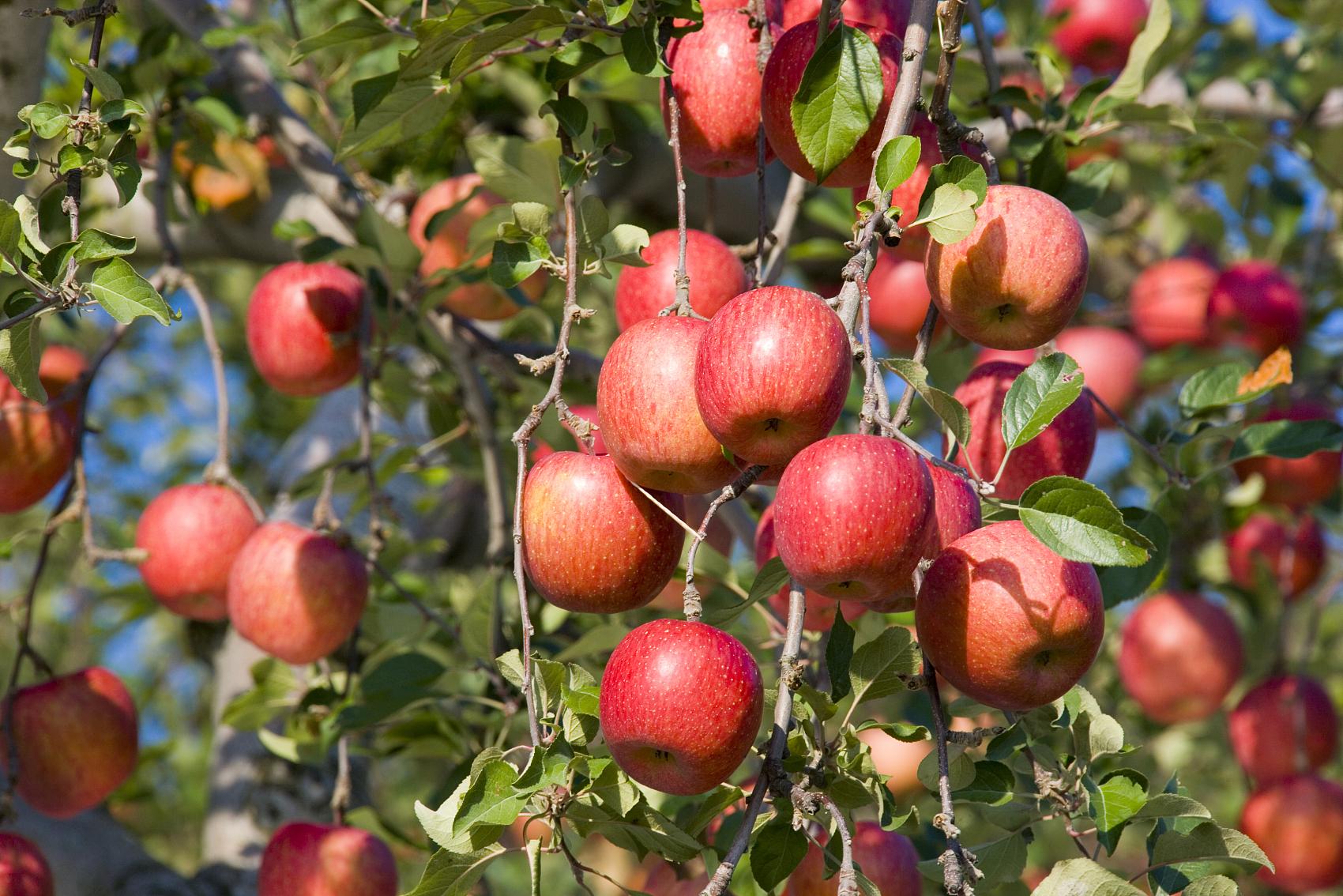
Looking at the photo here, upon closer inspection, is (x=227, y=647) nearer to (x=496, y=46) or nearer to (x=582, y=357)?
(x=582, y=357)

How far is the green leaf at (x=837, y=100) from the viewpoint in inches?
38.3

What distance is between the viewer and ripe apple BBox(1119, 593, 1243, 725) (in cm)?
250

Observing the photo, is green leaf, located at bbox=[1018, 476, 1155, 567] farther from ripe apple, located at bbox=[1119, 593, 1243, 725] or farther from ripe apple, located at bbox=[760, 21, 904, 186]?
ripe apple, located at bbox=[1119, 593, 1243, 725]

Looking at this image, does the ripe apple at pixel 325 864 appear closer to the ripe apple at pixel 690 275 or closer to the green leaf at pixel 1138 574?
the ripe apple at pixel 690 275

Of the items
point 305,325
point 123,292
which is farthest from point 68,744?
point 123,292

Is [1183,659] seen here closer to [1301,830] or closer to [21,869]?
[1301,830]

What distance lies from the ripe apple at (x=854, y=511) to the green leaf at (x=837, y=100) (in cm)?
26

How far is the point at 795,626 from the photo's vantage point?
3.05 ft

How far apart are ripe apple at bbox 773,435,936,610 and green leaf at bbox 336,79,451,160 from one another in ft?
2.18

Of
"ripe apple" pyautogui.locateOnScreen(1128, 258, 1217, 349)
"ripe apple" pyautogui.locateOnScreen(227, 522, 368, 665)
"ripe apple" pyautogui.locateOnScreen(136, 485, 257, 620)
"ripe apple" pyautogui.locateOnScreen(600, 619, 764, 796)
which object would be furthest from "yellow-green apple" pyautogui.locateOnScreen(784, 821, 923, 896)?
"ripe apple" pyautogui.locateOnScreen(1128, 258, 1217, 349)

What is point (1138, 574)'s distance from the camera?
4.00 feet

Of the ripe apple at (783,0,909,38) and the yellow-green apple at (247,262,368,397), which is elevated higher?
the ripe apple at (783,0,909,38)

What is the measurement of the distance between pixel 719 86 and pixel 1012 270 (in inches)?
13.5

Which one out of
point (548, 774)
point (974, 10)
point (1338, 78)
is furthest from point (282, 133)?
point (1338, 78)
